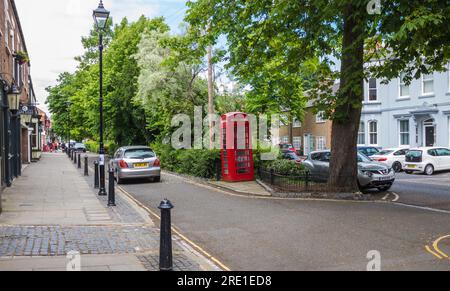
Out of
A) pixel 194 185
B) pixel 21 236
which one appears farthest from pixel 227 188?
pixel 21 236

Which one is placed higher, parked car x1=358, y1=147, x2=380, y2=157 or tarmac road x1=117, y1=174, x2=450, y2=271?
parked car x1=358, y1=147, x2=380, y2=157

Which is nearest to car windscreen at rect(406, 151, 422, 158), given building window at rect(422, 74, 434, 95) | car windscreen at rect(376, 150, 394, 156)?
car windscreen at rect(376, 150, 394, 156)

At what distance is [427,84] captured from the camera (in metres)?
31.6

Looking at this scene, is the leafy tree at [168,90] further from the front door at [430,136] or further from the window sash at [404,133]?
the front door at [430,136]

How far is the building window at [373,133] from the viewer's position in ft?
121

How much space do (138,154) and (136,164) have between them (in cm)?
58

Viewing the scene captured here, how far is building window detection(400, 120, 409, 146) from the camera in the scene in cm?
3369

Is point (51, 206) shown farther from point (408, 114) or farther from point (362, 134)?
point (362, 134)

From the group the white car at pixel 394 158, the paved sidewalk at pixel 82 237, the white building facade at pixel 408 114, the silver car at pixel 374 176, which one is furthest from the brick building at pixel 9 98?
the white building facade at pixel 408 114

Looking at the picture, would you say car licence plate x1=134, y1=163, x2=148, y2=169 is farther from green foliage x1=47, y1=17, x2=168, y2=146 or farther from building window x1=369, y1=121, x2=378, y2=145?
building window x1=369, y1=121, x2=378, y2=145

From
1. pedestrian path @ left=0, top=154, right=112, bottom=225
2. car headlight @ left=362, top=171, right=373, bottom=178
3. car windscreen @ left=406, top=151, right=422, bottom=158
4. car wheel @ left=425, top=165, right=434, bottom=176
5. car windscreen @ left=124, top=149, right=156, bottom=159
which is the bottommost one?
pedestrian path @ left=0, top=154, right=112, bottom=225

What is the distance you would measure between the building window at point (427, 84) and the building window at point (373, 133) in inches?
225

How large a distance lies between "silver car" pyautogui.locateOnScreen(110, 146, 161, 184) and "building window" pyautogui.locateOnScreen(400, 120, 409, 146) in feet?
69.9
